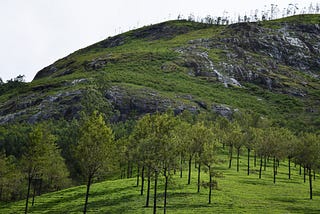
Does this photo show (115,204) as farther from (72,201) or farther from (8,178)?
(8,178)

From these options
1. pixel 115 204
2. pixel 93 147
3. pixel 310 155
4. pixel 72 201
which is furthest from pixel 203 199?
pixel 72 201

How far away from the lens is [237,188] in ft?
265

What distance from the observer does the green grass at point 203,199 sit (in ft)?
199

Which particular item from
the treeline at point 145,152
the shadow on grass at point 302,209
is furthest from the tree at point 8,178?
the shadow on grass at point 302,209

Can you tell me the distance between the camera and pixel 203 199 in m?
68.1

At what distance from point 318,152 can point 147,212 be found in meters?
47.8

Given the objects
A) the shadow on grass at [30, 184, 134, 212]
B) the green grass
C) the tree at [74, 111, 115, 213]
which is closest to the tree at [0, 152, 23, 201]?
the green grass

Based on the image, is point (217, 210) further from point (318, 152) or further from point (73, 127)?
point (73, 127)

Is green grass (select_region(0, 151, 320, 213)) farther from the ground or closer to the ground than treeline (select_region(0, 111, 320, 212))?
closer to the ground

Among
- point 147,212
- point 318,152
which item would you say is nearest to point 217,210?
point 147,212

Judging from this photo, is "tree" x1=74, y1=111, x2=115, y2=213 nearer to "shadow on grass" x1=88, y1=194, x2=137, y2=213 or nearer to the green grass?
"shadow on grass" x1=88, y1=194, x2=137, y2=213

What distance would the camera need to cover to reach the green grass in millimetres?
60531

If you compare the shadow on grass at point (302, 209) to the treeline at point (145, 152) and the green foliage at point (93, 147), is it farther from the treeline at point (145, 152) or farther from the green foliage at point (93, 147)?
the green foliage at point (93, 147)

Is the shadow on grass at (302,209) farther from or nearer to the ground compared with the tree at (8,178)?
farther from the ground
